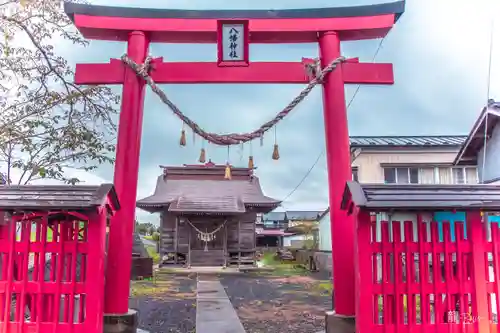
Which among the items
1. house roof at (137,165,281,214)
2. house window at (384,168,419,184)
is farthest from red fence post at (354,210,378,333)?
house roof at (137,165,281,214)

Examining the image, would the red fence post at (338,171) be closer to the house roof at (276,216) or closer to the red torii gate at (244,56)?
the red torii gate at (244,56)

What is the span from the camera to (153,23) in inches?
263

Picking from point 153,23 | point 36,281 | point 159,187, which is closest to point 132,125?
point 153,23

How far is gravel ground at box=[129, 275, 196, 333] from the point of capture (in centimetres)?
747

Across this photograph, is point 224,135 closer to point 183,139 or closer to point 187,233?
point 183,139

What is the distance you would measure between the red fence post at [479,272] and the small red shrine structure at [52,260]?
15.3 feet

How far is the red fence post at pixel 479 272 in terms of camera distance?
502 cm

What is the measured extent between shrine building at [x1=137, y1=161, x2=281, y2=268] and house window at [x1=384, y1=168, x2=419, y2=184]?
6.83 m

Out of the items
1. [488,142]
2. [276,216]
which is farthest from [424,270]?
[276,216]

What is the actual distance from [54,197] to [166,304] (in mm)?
5765

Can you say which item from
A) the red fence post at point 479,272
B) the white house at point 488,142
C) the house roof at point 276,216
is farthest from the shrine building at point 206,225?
the house roof at point 276,216

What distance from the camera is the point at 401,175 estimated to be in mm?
16438

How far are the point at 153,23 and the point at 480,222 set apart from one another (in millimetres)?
5680

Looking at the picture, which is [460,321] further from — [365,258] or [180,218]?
[180,218]
